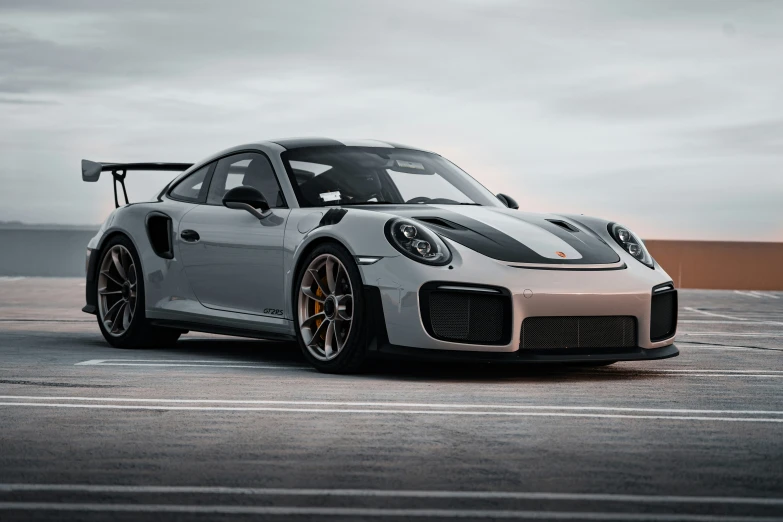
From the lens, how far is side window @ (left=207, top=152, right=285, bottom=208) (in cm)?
772

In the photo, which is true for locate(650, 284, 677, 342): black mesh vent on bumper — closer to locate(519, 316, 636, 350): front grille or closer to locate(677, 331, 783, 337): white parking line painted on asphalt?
locate(519, 316, 636, 350): front grille

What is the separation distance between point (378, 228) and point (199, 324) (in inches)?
74.6

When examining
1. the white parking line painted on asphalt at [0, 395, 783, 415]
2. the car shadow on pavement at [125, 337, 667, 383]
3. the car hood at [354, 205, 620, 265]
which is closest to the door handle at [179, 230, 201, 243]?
the car shadow on pavement at [125, 337, 667, 383]

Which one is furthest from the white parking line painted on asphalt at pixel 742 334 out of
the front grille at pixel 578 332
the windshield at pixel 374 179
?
the front grille at pixel 578 332

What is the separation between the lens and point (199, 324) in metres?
8.06

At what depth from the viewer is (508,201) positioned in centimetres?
839

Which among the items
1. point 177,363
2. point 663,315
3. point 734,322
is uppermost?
point 663,315

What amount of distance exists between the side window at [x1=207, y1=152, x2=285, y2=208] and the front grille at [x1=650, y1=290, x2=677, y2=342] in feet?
7.35

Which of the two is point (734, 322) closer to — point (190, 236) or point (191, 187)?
point (191, 187)

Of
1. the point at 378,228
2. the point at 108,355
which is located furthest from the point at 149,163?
the point at 378,228

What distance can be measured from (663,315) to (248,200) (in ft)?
7.96

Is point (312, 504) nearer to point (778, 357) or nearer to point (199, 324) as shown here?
point (199, 324)

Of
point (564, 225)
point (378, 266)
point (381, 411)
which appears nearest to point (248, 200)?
point (378, 266)

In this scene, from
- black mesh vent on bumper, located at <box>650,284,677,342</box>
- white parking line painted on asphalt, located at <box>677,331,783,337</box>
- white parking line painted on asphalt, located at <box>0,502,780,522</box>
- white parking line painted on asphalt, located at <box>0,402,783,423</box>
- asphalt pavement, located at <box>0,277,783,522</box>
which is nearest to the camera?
white parking line painted on asphalt, located at <box>0,502,780,522</box>
